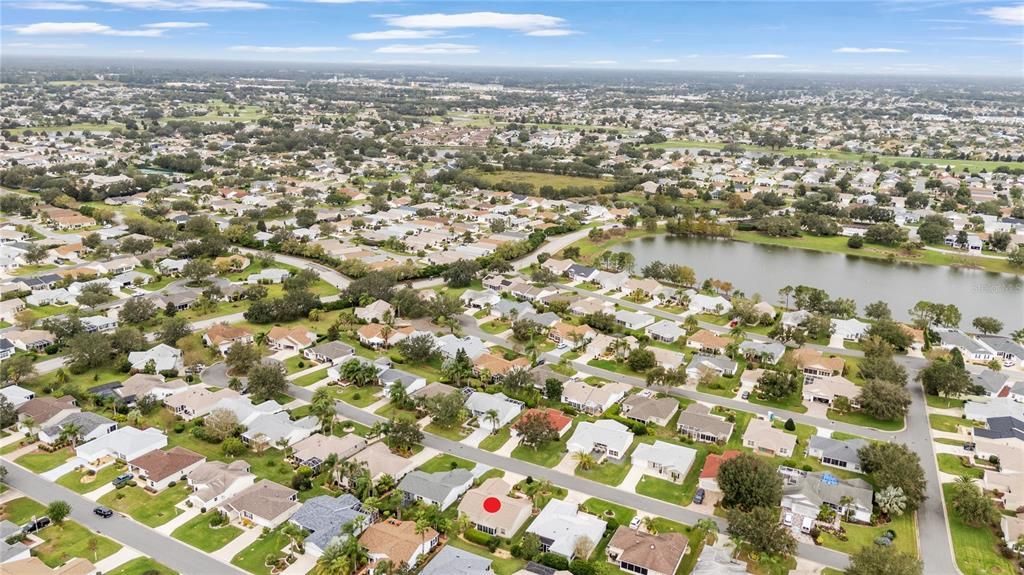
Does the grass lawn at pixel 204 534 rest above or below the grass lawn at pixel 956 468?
below

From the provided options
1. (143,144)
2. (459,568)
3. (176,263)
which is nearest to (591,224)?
(176,263)

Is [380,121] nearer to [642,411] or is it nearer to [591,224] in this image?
[591,224]

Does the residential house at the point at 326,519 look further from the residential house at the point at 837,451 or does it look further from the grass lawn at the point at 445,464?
the residential house at the point at 837,451

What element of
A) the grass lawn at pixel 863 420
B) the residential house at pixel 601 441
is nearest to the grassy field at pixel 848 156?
the grass lawn at pixel 863 420

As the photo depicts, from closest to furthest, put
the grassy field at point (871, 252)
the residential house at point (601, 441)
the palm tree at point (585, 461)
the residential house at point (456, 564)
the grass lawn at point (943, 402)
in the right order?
1. the residential house at point (456, 564)
2. the palm tree at point (585, 461)
3. the residential house at point (601, 441)
4. the grass lawn at point (943, 402)
5. the grassy field at point (871, 252)

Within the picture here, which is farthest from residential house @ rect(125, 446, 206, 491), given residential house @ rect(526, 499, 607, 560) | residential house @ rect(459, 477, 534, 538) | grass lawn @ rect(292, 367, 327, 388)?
residential house @ rect(526, 499, 607, 560)

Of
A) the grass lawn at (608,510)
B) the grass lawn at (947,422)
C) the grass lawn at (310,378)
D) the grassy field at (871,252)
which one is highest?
the grassy field at (871,252)

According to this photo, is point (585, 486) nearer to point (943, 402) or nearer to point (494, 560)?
point (494, 560)
